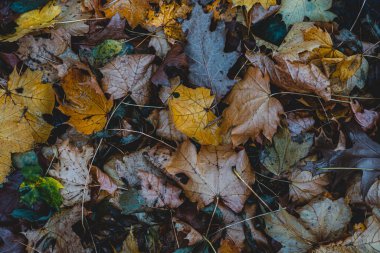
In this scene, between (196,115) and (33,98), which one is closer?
(196,115)

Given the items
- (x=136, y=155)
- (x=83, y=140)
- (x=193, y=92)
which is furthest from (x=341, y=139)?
(x=83, y=140)

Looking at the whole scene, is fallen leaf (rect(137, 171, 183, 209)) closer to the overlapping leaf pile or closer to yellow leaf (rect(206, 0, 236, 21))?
the overlapping leaf pile

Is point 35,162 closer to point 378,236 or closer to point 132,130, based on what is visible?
point 132,130

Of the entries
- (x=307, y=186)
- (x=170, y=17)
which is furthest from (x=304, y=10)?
(x=307, y=186)

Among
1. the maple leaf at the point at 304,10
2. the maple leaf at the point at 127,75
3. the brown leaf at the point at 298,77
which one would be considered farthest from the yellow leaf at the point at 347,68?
the maple leaf at the point at 127,75

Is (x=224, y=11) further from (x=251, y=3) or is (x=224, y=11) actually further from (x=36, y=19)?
(x=36, y=19)

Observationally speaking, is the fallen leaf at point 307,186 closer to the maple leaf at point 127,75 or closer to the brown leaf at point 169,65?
the brown leaf at point 169,65

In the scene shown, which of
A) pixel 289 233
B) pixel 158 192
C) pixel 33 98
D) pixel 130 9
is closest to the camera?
pixel 289 233
